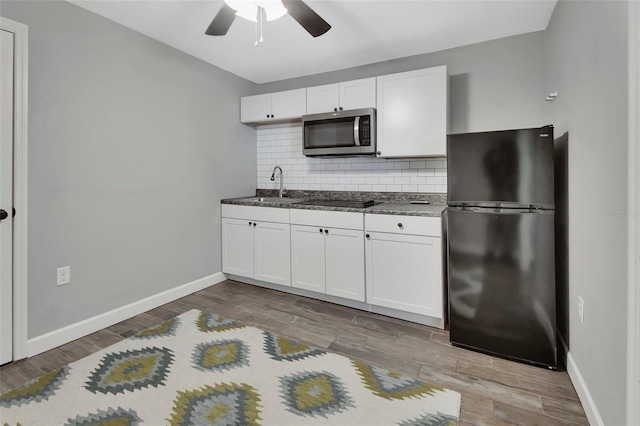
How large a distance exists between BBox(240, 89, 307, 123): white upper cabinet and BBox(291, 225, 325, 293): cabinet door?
1.28 metres

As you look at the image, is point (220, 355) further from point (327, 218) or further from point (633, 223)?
point (633, 223)

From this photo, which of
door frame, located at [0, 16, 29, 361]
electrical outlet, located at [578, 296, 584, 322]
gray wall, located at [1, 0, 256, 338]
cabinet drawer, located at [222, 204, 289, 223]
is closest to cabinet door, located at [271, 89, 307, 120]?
gray wall, located at [1, 0, 256, 338]

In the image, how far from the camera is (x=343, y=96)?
10.3 ft

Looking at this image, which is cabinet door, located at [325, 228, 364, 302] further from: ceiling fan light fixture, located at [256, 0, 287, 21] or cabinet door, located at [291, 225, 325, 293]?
ceiling fan light fixture, located at [256, 0, 287, 21]

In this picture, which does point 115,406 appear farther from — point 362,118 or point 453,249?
point 362,118

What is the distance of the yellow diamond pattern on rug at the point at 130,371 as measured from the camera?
1.77 meters

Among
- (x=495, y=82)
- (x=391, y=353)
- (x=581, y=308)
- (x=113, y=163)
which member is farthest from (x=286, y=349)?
(x=495, y=82)

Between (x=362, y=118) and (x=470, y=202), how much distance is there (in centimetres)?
131

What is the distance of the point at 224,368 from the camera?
195 centimetres

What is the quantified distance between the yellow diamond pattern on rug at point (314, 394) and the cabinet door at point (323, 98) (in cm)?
243

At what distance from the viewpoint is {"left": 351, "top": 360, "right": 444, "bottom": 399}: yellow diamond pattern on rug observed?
172cm

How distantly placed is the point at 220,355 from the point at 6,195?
166cm

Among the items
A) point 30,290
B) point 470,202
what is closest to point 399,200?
point 470,202

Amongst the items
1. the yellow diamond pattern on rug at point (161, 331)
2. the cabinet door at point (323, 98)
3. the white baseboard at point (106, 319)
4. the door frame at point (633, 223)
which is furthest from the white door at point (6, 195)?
the door frame at point (633, 223)
